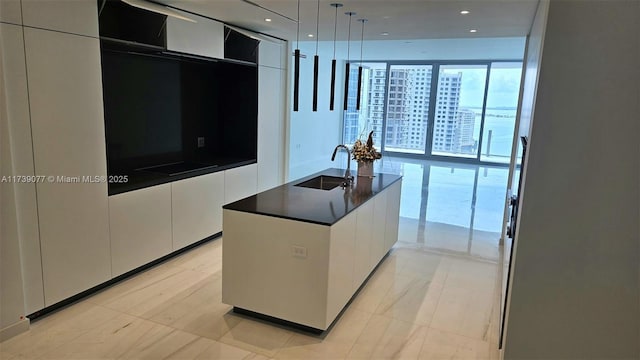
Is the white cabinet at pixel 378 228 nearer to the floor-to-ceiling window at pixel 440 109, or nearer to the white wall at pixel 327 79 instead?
the white wall at pixel 327 79

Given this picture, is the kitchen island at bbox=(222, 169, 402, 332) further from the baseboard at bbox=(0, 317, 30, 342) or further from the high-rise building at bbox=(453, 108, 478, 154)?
the high-rise building at bbox=(453, 108, 478, 154)

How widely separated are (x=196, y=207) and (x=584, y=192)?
11.7ft

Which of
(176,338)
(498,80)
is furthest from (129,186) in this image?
(498,80)

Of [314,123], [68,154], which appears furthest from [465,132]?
[68,154]

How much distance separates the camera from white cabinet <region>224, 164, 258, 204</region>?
197 inches

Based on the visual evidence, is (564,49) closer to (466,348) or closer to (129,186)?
(466,348)

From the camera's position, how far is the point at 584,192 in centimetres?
202

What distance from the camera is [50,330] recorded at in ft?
9.73

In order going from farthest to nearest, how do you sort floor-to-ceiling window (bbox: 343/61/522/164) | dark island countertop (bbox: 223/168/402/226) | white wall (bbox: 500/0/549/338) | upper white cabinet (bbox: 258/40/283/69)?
floor-to-ceiling window (bbox: 343/61/522/164) < upper white cabinet (bbox: 258/40/283/69) < dark island countertop (bbox: 223/168/402/226) < white wall (bbox: 500/0/549/338)

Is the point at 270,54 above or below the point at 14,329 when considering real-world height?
above

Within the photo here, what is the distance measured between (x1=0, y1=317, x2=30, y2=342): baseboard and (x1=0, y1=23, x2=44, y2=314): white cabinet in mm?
77

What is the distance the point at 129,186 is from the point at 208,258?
1.14m

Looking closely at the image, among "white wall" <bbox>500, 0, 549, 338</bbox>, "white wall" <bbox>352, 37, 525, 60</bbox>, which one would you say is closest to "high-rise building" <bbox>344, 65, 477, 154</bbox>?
"white wall" <bbox>352, 37, 525, 60</bbox>

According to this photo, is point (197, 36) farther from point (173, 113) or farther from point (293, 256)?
point (293, 256)
